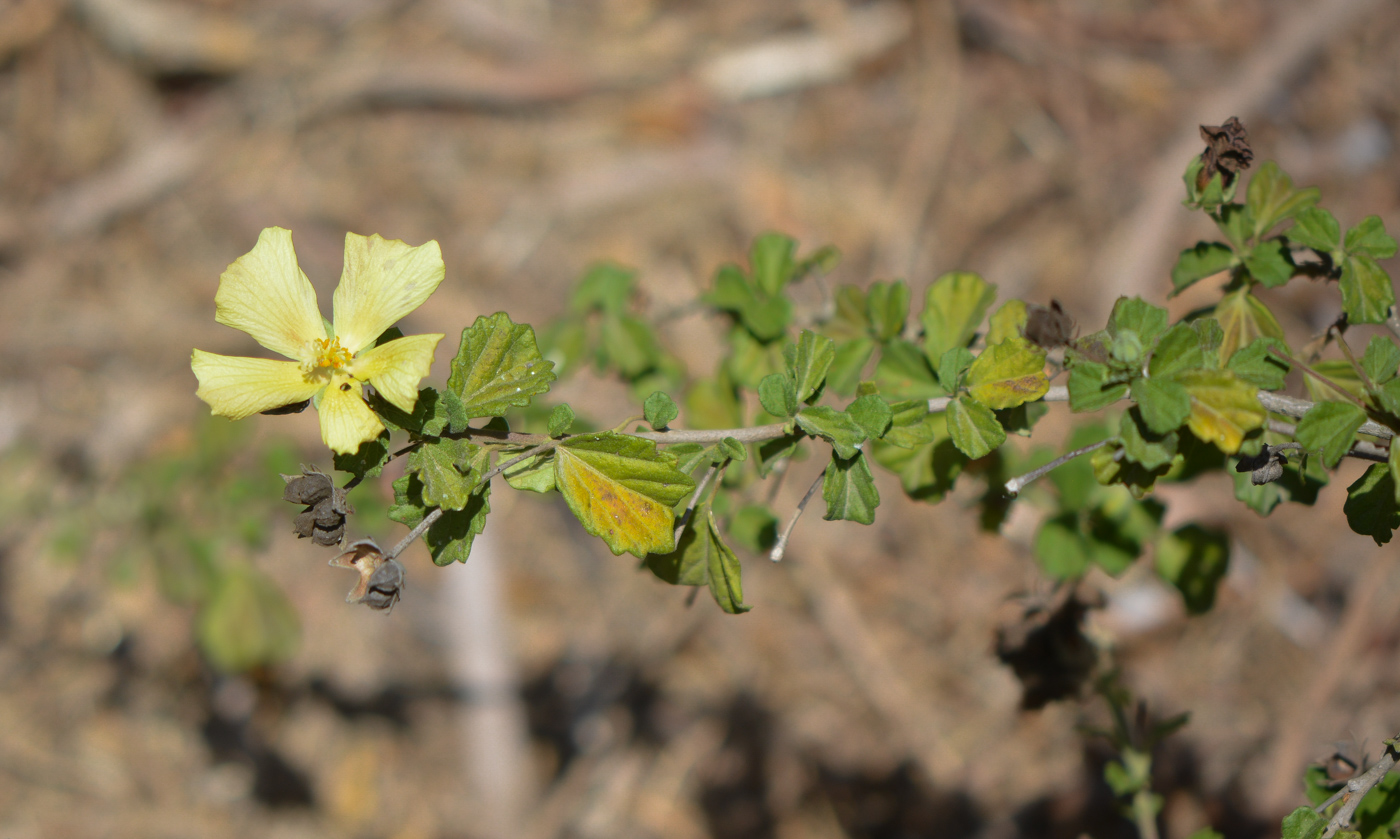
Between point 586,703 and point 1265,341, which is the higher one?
point 586,703

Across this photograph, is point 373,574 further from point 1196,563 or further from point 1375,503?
point 1196,563

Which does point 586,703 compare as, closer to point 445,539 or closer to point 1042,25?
point 445,539

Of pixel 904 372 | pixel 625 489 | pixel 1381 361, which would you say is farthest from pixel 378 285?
pixel 1381 361

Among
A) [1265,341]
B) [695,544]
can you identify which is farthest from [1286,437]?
[695,544]

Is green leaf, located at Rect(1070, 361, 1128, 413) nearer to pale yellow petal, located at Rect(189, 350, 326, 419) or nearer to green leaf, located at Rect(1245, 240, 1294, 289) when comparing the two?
green leaf, located at Rect(1245, 240, 1294, 289)

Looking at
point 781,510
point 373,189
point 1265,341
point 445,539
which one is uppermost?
point 373,189

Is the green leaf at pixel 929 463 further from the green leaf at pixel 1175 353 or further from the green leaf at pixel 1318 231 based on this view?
the green leaf at pixel 1318 231
